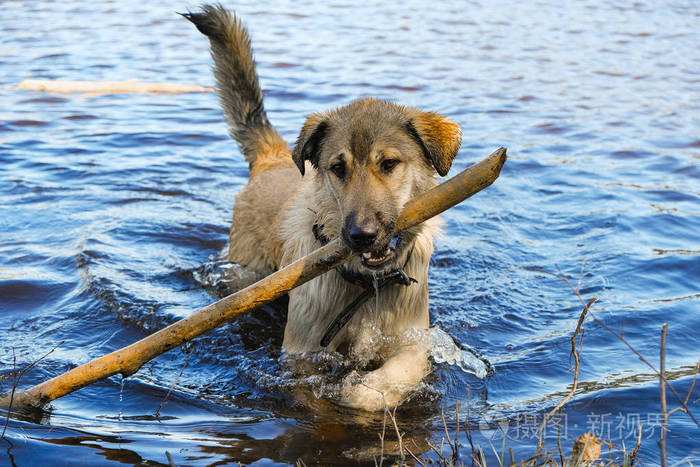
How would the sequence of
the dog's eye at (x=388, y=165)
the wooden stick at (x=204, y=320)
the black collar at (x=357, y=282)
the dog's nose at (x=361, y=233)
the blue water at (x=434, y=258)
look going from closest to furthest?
1. the wooden stick at (x=204, y=320)
2. the dog's nose at (x=361, y=233)
3. the blue water at (x=434, y=258)
4. the dog's eye at (x=388, y=165)
5. the black collar at (x=357, y=282)

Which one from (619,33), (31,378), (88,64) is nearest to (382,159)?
(31,378)

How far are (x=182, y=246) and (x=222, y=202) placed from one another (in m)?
1.22

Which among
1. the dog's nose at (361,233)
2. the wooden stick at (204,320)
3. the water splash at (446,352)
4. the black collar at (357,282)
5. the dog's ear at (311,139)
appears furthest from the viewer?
the water splash at (446,352)

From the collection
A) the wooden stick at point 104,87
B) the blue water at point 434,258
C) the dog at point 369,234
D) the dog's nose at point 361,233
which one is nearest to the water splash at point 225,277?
the blue water at point 434,258

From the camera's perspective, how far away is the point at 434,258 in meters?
7.60

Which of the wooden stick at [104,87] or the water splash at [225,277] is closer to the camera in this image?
the water splash at [225,277]

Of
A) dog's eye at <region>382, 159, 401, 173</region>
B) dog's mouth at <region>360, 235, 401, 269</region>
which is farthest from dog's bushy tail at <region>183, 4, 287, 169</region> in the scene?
dog's mouth at <region>360, 235, 401, 269</region>

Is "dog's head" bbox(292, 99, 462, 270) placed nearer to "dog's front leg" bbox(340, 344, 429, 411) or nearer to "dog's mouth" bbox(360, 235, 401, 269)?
"dog's mouth" bbox(360, 235, 401, 269)

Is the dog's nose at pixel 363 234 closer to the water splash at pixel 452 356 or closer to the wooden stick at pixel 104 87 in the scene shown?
the water splash at pixel 452 356

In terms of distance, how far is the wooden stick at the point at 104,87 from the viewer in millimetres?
12648

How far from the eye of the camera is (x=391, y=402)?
4844mm

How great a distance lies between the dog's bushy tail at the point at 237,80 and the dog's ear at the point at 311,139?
211 cm

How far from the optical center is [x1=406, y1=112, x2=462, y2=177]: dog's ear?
486 centimetres

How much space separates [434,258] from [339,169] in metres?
2.97
